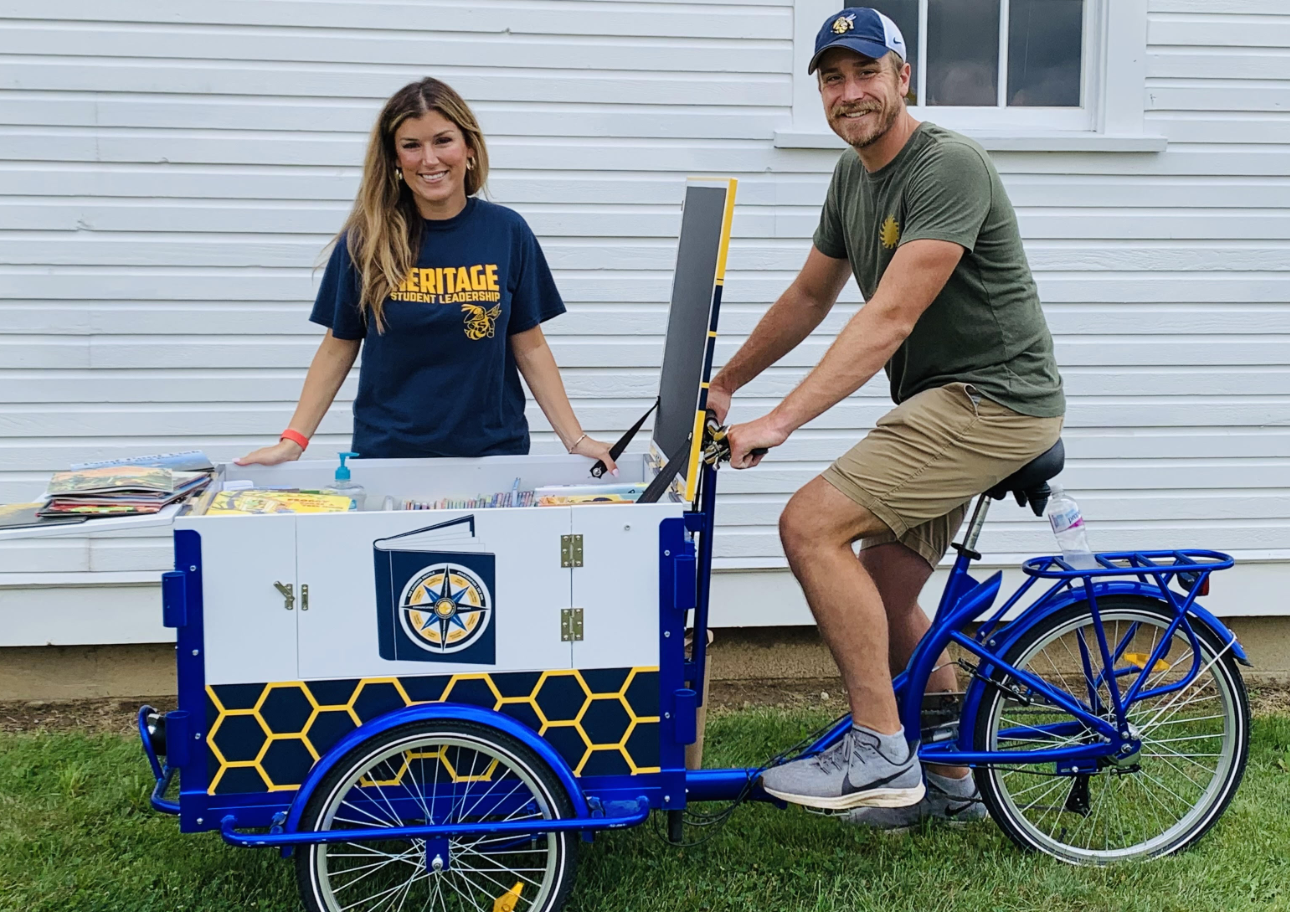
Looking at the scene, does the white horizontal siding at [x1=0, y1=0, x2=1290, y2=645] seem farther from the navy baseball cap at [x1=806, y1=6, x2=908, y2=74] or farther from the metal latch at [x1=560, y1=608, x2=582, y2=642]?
the metal latch at [x1=560, y1=608, x2=582, y2=642]

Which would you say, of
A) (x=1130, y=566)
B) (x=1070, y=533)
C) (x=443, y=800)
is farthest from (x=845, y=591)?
(x=443, y=800)

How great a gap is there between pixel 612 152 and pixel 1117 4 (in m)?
1.94

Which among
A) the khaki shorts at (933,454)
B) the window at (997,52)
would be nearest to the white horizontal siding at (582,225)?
the window at (997,52)

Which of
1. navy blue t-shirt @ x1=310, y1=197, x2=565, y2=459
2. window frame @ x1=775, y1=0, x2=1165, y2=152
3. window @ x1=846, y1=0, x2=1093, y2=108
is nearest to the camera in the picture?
navy blue t-shirt @ x1=310, y1=197, x2=565, y2=459

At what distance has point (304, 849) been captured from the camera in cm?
271

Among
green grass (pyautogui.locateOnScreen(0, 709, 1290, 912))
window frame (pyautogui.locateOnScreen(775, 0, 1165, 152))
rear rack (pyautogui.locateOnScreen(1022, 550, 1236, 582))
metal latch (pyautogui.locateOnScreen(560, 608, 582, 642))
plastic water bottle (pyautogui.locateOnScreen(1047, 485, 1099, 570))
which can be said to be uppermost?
window frame (pyautogui.locateOnScreen(775, 0, 1165, 152))

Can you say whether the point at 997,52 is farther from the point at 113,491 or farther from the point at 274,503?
the point at 113,491

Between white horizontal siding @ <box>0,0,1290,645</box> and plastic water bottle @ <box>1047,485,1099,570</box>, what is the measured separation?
60.4 inches

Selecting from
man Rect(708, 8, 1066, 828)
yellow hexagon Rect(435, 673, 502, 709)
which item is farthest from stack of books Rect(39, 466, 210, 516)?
man Rect(708, 8, 1066, 828)

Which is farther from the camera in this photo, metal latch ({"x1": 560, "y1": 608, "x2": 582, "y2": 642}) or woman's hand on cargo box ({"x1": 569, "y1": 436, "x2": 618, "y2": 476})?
woman's hand on cargo box ({"x1": 569, "y1": 436, "x2": 618, "y2": 476})

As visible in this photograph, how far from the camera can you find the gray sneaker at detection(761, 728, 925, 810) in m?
2.93

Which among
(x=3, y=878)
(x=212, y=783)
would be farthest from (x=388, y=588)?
(x=3, y=878)

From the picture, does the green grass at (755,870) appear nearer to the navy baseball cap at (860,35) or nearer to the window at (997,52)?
the navy baseball cap at (860,35)

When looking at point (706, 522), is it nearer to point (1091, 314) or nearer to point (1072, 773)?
point (1072, 773)
